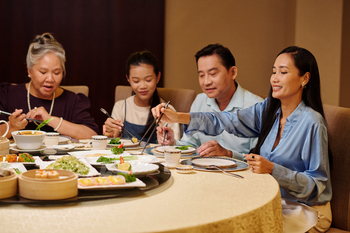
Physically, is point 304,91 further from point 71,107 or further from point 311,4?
point 311,4

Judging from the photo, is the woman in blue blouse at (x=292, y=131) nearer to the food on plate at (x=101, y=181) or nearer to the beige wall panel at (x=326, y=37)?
the food on plate at (x=101, y=181)

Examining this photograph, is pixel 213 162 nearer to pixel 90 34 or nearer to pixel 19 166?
pixel 19 166

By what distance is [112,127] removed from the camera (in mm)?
2186

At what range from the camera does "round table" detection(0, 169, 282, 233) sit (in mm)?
732

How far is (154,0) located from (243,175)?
3.24 metres

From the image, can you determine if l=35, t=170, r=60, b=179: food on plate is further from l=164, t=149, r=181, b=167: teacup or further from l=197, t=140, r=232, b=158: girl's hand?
l=197, t=140, r=232, b=158: girl's hand

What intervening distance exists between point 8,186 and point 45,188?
0.10 metres

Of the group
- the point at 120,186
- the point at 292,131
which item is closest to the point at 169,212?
the point at 120,186

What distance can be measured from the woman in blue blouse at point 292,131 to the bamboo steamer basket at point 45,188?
0.70 m

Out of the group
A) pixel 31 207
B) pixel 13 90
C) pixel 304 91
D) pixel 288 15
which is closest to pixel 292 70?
pixel 304 91

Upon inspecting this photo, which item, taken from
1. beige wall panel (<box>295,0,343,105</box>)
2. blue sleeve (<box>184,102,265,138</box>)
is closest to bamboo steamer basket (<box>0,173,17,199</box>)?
blue sleeve (<box>184,102,265,138</box>)

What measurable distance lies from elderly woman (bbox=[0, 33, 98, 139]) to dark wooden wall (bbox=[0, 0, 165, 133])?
46.1 inches

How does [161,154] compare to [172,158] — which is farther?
[161,154]

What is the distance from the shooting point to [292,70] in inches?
60.3
